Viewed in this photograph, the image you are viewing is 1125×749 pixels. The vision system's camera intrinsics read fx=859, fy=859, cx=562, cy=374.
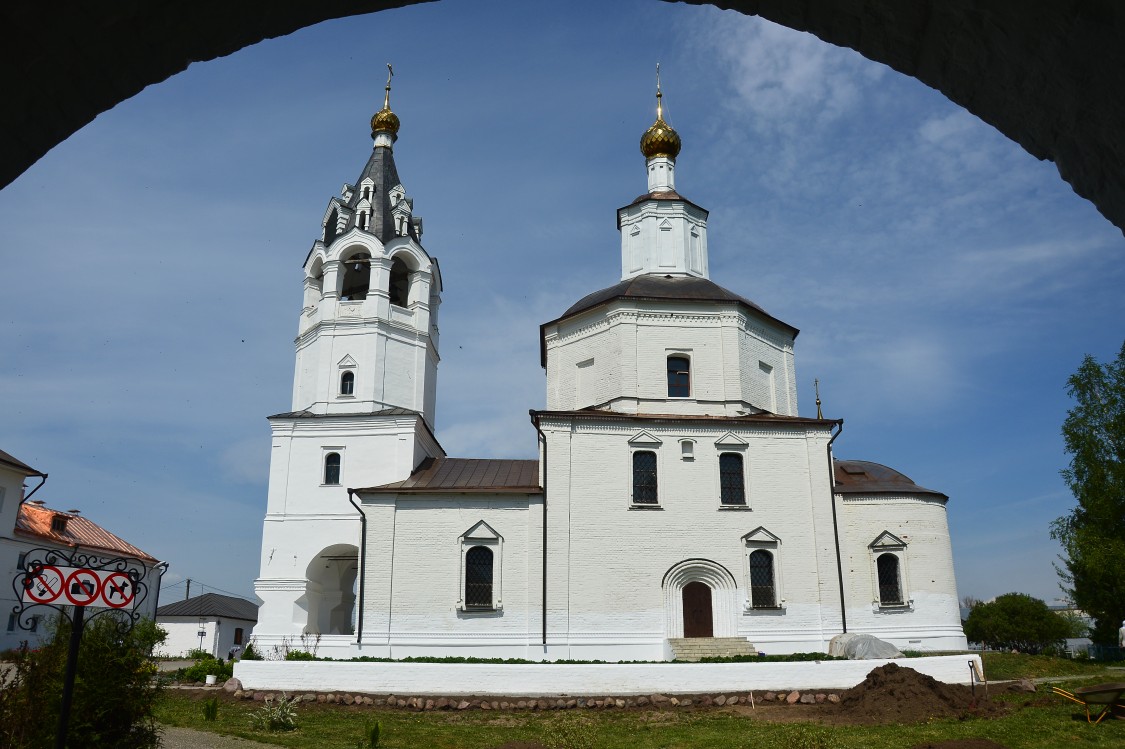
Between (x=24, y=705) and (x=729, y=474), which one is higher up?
(x=729, y=474)

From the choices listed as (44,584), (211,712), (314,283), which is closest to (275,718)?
(211,712)

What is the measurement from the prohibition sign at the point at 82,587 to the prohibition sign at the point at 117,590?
0.18ft

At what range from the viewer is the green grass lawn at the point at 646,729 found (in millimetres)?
12680

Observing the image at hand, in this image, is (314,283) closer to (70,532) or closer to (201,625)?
(70,532)

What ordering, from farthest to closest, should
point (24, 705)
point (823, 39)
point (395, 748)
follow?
point (395, 748)
point (24, 705)
point (823, 39)

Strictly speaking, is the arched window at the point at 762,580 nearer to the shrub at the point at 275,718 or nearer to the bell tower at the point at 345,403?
the bell tower at the point at 345,403

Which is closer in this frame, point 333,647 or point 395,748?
point 395,748

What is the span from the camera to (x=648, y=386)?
2547 centimetres

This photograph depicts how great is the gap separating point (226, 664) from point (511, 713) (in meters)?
9.87

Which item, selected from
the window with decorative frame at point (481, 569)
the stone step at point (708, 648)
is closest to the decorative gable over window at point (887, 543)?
the stone step at point (708, 648)

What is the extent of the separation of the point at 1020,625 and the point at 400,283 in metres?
44.1

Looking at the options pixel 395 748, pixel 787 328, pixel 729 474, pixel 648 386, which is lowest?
pixel 395 748

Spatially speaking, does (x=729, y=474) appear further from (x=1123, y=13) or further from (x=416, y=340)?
(x=1123, y=13)

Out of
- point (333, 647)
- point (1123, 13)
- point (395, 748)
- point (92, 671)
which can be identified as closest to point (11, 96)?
point (1123, 13)
